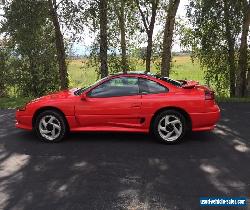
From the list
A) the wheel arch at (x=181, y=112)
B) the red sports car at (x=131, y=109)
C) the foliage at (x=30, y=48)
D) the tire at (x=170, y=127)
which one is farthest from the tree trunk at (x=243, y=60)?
the tire at (x=170, y=127)

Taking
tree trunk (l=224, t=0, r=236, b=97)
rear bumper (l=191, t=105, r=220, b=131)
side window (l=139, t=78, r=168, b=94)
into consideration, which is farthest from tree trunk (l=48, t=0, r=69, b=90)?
rear bumper (l=191, t=105, r=220, b=131)

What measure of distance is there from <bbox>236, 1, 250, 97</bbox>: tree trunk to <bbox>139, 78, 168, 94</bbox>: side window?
10501mm

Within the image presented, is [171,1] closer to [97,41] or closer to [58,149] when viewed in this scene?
[97,41]

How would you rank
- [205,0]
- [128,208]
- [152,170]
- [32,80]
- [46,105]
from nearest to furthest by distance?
1. [128,208]
2. [152,170]
3. [46,105]
4. [205,0]
5. [32,80]

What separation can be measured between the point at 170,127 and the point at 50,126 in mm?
2475

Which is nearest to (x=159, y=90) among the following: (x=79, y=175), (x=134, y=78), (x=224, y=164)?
(x=134, y=78)

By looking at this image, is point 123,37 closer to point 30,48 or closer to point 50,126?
point 30,48

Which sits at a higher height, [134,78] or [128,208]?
[134,78]

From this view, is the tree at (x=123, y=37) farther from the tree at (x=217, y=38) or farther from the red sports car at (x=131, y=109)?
the red sports car at (x=131, y=109)

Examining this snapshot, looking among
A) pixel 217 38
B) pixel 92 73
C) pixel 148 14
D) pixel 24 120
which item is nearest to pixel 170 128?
pixel 24 120

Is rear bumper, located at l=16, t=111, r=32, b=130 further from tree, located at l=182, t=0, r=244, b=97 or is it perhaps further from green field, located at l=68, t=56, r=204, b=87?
green field, located at l=68, t=56, r=204, b=87

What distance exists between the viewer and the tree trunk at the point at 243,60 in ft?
56.6

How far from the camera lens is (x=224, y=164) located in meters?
6.49

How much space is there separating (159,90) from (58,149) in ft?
7.61
